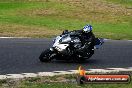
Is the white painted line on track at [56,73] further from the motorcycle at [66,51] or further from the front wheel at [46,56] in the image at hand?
the front wheel at [46,56]

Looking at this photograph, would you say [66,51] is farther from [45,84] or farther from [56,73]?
[45,84]

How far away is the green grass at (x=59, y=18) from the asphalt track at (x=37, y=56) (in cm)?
365

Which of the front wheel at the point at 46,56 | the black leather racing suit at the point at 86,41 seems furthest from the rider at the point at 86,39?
the front wheel at the point at 46,56

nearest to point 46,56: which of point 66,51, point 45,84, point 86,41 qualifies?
point 66,51

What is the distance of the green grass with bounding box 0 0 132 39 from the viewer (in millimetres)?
29188

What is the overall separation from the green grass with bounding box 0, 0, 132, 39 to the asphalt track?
3651 mm

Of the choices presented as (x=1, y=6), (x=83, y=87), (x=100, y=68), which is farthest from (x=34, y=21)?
(x=83, y=87)

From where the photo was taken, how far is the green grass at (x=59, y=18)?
2919cm

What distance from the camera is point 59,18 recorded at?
37.2 m

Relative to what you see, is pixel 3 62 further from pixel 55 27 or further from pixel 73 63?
pixel 55 27

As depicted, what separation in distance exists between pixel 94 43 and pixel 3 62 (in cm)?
341

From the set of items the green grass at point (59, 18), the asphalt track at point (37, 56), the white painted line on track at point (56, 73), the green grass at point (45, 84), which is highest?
the green grass at point (45, 84)

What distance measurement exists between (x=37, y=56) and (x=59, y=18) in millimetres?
17971

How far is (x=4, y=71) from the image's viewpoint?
16094 mm
